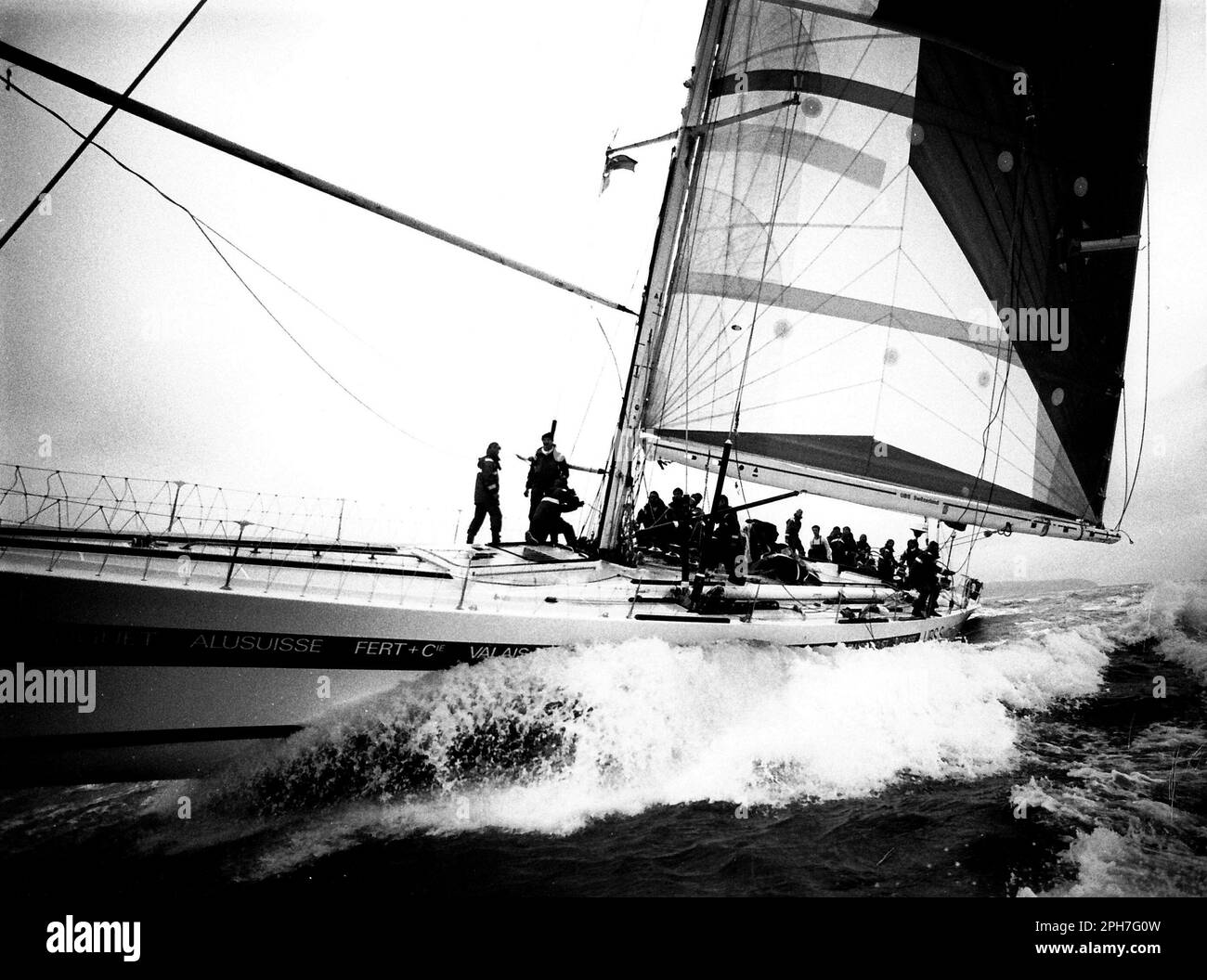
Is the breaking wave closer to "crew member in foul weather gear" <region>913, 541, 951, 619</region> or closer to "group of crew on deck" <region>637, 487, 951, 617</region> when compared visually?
"group of crew on deck" <region>637, 487, 951, 617</region>

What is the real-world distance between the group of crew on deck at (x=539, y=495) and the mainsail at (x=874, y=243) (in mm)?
1052

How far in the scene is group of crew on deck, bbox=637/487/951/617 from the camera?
22.1 feet

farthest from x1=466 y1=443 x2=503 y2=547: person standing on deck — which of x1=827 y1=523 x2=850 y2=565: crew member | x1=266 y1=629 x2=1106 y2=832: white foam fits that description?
x1=827 y1=523 x2=850 y2=565: crew member

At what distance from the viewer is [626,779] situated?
3943 mm

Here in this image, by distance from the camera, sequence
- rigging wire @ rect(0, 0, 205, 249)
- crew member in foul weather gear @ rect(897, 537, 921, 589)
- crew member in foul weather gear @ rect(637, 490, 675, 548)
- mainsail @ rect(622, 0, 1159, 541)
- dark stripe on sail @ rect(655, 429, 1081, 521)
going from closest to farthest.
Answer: rigging wire @ rect(0, 0, 205, 249) < crew member in foul weather gear @ rect(637, 490, 675, 548) < mainsail @ rect(622, 0, 1159, 541) < dark stripe on sail @ rect(655, 429, 1081, 521) < crew member in foul weather gear @ rect(897, 537, 921, 589)

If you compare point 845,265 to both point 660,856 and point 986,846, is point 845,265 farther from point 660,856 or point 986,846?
point 660,856

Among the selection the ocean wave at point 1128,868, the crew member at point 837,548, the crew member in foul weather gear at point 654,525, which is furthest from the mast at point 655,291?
the crew member at point 837,548

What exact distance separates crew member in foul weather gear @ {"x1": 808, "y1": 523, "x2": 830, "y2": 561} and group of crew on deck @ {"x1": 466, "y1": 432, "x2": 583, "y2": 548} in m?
4.96

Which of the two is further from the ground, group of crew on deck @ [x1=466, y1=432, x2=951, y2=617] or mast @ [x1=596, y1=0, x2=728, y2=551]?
mast @ [x1=596, y1=0, x2=728, y2=551]

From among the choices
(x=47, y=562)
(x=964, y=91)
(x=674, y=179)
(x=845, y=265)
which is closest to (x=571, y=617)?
(x=47, y=562)

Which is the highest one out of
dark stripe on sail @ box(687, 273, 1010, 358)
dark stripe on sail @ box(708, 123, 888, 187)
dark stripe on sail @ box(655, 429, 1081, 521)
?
dark stripe on sail @ box(708, 123, 888, 187)

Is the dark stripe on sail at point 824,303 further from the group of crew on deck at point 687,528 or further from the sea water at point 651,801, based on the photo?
the sea water at point 651,801

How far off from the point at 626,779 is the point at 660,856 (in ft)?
2.31
